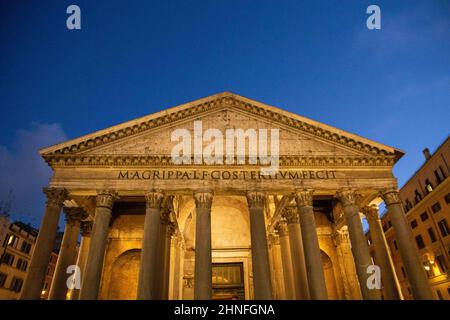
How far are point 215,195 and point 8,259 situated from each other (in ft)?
97.0

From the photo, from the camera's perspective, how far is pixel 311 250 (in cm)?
1295

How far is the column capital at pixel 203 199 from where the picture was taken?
13.9 metres

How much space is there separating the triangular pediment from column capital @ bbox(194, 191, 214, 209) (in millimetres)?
2650

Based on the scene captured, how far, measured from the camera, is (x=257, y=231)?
43.2 ft

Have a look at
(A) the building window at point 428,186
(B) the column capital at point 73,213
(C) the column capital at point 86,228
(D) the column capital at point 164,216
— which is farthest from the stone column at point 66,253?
(A) the building window at point 428,186

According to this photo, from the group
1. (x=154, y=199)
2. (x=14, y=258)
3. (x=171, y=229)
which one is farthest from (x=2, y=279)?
(x=154, y=199)

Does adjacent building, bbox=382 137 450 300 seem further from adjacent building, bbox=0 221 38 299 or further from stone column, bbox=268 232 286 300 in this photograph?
adjacent building, bbox=0 221 38 299

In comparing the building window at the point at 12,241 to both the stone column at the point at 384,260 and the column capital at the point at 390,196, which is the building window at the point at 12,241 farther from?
the column capital at the point at 390,196

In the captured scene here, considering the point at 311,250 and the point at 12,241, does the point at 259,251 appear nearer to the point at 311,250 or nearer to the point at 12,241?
the point at 311,250

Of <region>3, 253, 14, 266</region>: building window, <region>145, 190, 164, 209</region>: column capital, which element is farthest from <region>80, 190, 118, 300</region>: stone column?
<region>3, 253, 14, 266</region>: building window

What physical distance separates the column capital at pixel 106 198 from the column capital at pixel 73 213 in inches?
127

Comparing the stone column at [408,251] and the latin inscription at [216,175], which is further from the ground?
the latin inscription at [216,175]

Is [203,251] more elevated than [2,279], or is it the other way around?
[2,279]

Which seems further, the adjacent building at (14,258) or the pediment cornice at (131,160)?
the adjacent building at (14,258)
